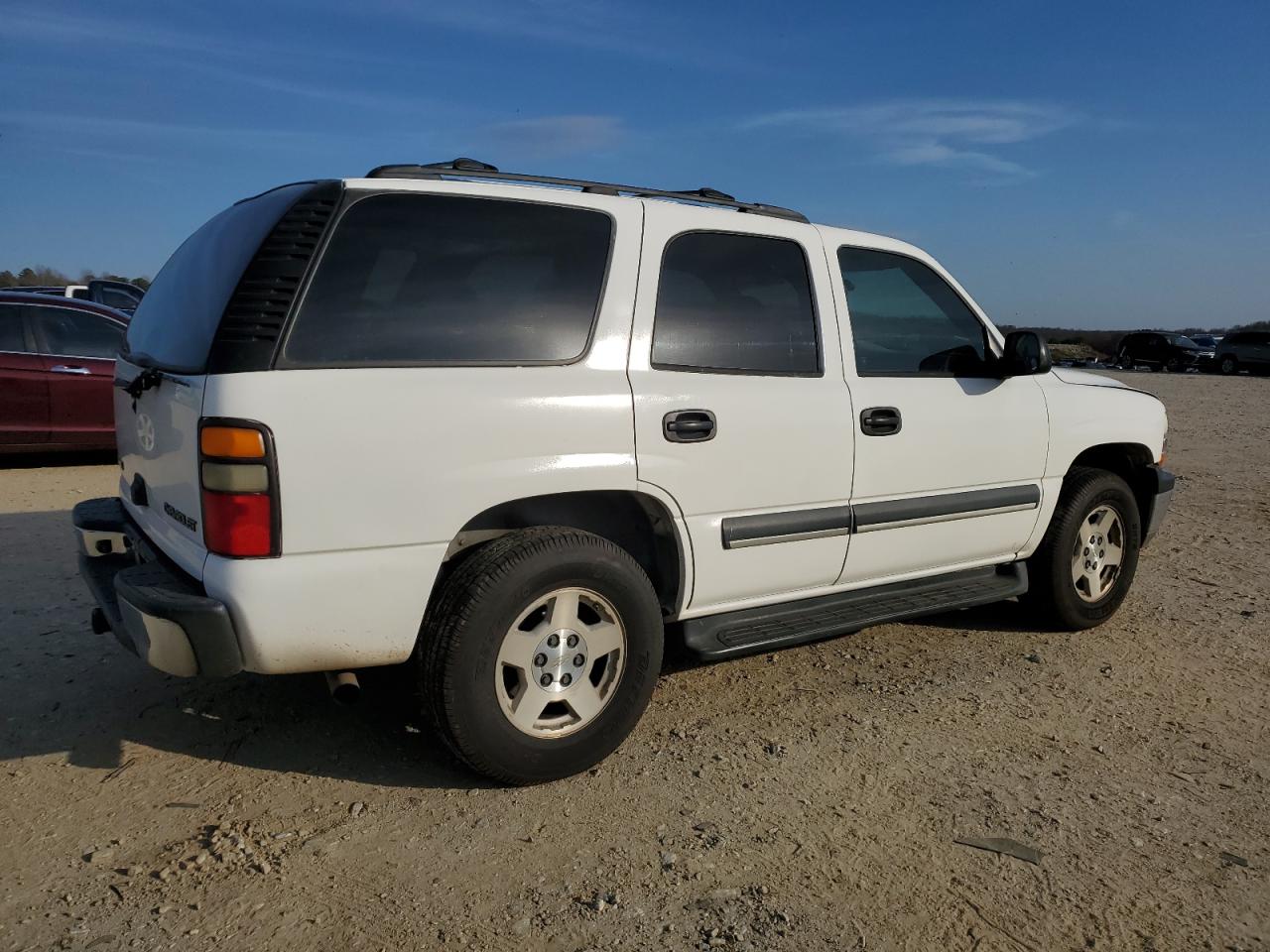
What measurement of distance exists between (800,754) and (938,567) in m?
1.27

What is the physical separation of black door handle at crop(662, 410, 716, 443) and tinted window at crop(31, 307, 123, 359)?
705cm

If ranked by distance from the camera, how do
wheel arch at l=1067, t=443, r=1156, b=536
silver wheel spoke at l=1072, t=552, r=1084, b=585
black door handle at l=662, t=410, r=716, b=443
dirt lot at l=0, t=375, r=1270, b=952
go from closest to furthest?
dirt lot at l=0, t=375, r=1270, b=952, black door handle at l=662, t=410, r=716, b=443, silver wheel spoke at l=1072, t=552, r=1084, b=585, wheel arch at l=1067, t=443, r=1156, b=536

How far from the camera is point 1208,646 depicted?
15.4ft

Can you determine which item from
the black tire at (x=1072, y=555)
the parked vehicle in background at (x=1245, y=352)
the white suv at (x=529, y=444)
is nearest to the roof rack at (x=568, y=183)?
the white suv at (x=529, y=444)

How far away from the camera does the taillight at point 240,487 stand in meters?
2.65

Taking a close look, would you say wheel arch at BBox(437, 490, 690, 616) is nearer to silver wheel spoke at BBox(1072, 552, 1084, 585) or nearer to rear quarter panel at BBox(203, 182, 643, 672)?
rear quarter panel at BBox(203, 182, 643, 672)

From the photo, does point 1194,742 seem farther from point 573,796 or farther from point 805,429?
point 573,796

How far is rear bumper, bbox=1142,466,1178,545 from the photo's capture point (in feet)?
16.6

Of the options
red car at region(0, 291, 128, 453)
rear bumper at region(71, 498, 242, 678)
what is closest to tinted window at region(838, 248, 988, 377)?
rear bumper at region(71, 498, 242, 678)

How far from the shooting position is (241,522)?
267cm

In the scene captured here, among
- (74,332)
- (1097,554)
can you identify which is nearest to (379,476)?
(1097,554)

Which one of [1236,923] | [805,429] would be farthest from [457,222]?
[1236,923]

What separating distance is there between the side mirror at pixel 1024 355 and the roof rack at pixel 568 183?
108cm

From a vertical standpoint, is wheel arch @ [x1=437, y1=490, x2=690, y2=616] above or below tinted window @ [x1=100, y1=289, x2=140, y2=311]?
below
